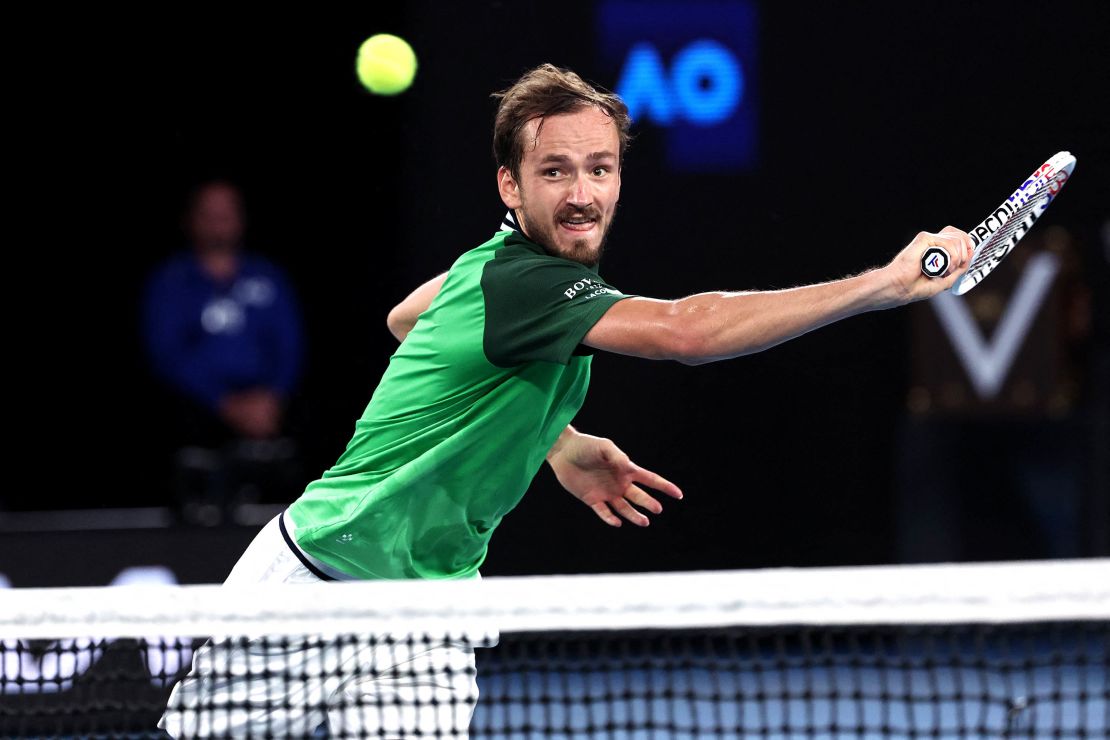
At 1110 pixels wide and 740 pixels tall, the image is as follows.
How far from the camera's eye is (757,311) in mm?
2977

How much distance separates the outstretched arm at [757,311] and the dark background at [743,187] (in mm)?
4270

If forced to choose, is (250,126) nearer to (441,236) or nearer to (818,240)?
(441,236)

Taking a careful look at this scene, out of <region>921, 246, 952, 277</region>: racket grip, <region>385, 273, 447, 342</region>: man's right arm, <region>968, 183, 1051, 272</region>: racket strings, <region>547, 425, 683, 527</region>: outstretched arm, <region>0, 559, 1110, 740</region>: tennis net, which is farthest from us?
<region>385, 273, 447, 342</region>: man's right arm

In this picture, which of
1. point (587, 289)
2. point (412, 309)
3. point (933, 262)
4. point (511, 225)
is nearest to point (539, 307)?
point (587, 289)

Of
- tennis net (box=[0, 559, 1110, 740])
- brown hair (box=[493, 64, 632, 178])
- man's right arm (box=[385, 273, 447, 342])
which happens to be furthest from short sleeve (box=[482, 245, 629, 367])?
man's right arm (box=[385, 273, 447, 342])

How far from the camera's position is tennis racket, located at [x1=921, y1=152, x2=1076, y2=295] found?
313 cm

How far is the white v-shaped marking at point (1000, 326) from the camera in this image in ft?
24.1

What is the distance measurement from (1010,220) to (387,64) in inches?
152

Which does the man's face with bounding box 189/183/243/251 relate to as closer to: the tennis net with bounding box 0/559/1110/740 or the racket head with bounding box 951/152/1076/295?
the tennis net with bounding box 0/559/1110/740

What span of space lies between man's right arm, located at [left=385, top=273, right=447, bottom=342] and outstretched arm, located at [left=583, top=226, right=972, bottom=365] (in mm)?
935

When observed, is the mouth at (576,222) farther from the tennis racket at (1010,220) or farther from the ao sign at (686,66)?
the ao sign at (686,66)

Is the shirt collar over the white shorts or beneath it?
over

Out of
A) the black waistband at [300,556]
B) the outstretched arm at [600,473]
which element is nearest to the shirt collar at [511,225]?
the outstretched arm at [600,473]

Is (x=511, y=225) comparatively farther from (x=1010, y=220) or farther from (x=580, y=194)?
(x=1010, y=220)
